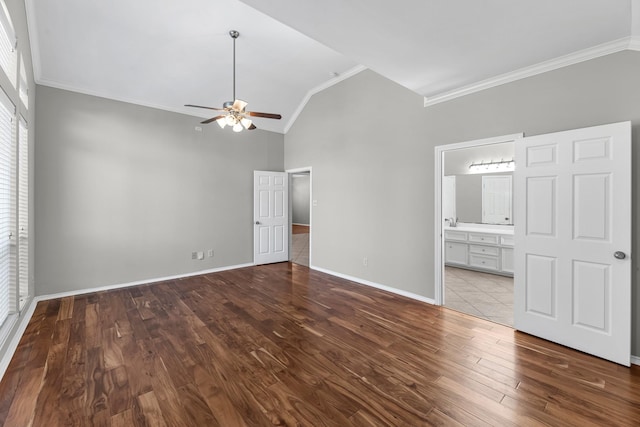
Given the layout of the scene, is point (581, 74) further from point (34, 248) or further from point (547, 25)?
point (34, 248)

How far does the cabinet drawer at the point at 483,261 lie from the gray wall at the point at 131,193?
4468 millimetres

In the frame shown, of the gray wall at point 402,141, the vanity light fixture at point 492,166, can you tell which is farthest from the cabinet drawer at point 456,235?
the gray wall at point 402,141

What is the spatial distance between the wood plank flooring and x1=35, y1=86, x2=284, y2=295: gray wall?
105 centimetres

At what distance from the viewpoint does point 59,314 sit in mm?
3414

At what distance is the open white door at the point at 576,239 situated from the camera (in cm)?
233

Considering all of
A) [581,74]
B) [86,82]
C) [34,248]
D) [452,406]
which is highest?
[86,82]

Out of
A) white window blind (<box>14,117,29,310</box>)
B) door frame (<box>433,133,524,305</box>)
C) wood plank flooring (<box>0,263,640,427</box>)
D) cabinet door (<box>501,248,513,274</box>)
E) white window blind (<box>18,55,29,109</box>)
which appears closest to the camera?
wood plank flooring (<box>0,263,640,427</box>)

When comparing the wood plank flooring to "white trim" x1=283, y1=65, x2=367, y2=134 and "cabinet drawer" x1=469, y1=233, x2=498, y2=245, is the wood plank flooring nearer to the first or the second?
"cabinet drawer" x1=469, y1=233, x2=498, y2=245

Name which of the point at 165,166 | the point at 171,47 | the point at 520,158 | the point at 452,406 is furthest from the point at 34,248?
the point at 520,158

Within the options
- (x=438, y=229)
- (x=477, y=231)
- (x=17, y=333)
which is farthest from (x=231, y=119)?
(x=477, y=231)

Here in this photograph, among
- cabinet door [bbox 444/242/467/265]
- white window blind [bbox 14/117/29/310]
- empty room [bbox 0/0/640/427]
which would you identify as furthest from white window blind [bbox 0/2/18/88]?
cabinet door [bbox 444/242/467/265]

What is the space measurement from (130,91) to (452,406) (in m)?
5.71

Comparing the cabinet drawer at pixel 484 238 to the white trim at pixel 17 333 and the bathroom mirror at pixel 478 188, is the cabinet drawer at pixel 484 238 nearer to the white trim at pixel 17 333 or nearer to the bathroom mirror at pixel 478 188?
the bathroom mirror at pixel 478 188

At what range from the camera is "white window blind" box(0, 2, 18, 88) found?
6.99 ft
